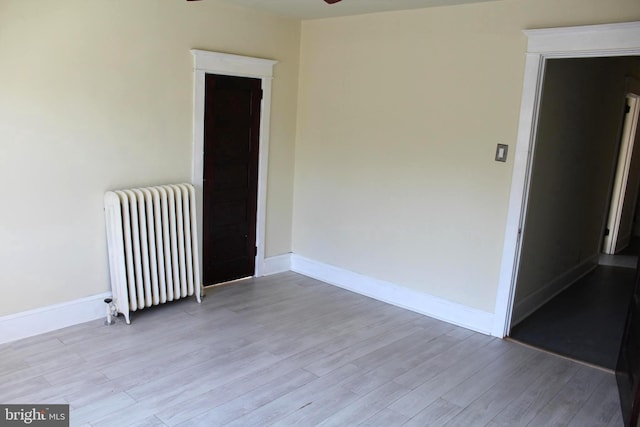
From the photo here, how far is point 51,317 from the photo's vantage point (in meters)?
3.52

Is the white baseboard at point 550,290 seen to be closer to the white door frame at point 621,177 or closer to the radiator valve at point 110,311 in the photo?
the white door frame at point 621,177

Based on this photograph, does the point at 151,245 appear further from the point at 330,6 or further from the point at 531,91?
the point at 531,91

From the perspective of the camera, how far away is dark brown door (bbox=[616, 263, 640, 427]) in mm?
2604

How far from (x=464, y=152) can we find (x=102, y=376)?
2.99m

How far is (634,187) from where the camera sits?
709 cm

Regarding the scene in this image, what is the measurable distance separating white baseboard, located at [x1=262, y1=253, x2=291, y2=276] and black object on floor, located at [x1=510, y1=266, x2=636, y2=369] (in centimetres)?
230

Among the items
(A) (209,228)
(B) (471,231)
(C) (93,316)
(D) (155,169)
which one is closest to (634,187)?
(B) (471,231)

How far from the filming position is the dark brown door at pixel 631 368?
8.54 feet

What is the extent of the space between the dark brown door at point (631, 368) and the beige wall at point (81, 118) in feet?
11.1

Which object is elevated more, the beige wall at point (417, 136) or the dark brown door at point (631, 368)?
the beige wall at point (417, 136)

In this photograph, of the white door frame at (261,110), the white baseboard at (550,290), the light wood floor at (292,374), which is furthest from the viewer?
the white baseboard at (550,290)

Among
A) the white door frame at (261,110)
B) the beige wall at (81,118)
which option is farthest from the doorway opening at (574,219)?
the beige wall at (81,118)

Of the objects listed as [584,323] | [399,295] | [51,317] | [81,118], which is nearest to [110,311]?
[51,317]

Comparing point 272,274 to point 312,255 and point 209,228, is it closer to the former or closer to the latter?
point 312,255
